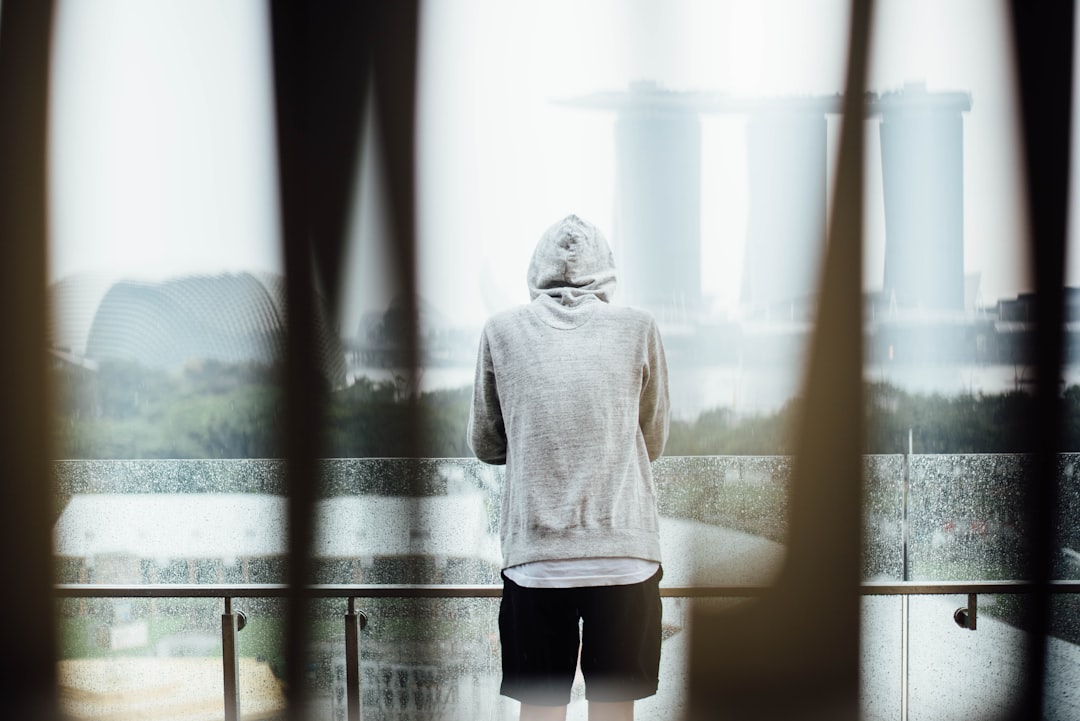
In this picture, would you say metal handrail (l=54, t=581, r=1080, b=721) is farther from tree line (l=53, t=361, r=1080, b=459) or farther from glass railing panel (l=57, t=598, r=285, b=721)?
tree line (l=53, t=361, r=1080, b=459)

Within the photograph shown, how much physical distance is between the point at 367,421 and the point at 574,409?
755 mm

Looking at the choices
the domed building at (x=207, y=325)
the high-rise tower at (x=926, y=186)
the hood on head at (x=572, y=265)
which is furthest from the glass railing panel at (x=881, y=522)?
the domed building at (x=207, y=325)

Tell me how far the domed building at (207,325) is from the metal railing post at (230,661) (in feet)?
1.92

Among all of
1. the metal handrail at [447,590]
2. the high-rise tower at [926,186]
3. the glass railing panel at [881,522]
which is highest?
the high-rise tower at [926,186]

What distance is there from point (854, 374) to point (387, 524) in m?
1.18

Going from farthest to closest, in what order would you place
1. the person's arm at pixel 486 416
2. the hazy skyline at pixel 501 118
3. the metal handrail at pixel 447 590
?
the hazy skyline at pixel 501 118 < the metal handrail at pixel 447 590 < the person's arm at pixel 486 416

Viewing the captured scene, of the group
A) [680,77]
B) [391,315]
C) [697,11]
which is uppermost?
[697,11]

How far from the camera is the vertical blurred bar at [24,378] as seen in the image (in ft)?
6.34

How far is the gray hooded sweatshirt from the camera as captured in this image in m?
1.31

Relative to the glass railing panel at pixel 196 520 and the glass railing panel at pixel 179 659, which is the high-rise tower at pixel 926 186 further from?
the glass railing panel at pixel 179 659

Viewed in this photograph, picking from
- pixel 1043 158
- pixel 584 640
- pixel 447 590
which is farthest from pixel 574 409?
pixel 1043 158

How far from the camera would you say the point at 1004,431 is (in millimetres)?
1904

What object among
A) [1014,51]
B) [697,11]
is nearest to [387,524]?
[697,11]

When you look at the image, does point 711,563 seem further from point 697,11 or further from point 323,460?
point 697,11
